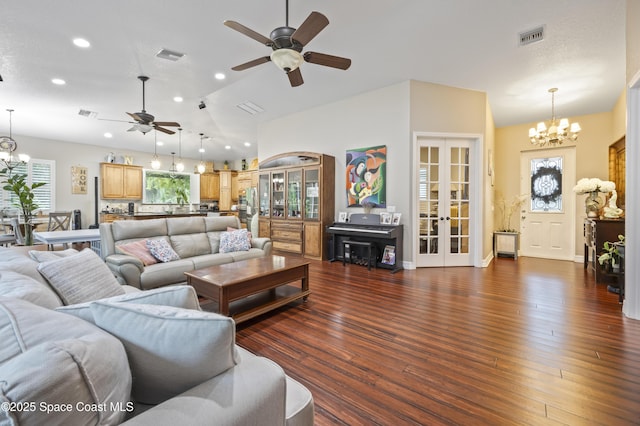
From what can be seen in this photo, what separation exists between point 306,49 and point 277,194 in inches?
124

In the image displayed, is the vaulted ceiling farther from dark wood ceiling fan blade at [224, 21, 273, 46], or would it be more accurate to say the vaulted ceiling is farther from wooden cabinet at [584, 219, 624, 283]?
wooden cabinet at [584, 219, 624, 283]

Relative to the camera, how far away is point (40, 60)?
403 cm

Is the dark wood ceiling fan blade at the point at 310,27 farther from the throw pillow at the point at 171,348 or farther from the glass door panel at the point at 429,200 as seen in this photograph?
the glass door panel at the point at 429,200

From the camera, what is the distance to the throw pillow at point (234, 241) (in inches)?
164

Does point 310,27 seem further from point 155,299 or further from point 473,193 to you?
point 473,193

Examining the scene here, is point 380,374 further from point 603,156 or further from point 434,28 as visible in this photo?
point 603,156

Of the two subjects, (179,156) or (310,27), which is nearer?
(310,27)

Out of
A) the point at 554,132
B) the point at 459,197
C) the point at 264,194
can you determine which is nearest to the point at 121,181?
the point at 264,194

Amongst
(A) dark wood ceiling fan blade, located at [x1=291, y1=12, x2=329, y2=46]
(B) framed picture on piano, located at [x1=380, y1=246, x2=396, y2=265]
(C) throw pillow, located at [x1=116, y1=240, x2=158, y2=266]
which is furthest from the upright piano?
(A) dark wood ceiling fan blade, located at [x1=291, y1=12, x2=329, y2=46]

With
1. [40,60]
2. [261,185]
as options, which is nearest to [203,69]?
[40,60]

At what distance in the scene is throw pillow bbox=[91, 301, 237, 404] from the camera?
83 centimetres

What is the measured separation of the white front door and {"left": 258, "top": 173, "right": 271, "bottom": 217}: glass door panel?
18.9 feet

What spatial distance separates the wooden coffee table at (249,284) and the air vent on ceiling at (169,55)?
10.1 feet

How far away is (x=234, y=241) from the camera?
4.21 meters
